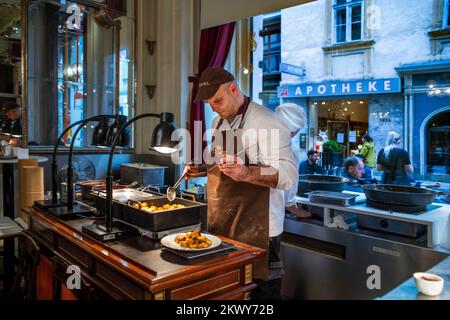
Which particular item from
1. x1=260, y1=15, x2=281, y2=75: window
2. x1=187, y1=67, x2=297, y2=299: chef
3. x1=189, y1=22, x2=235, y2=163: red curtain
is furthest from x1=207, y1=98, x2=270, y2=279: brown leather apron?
x1=260, y1=15, x2=281, y2=75: window

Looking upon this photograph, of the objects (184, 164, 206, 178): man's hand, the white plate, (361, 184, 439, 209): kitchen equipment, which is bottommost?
the white plate

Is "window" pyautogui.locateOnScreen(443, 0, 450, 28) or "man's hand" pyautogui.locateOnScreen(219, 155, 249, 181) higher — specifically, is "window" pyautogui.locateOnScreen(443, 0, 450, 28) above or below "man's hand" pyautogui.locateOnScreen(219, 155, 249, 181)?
above

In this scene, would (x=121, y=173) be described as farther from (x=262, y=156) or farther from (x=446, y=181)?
(x=446, y=181)

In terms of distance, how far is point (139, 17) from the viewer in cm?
392

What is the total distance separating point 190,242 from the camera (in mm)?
1534

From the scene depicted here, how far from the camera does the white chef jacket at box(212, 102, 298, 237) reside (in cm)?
179

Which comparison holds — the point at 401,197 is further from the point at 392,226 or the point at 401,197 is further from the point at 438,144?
the point at 438,144

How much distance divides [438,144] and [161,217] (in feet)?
8.83

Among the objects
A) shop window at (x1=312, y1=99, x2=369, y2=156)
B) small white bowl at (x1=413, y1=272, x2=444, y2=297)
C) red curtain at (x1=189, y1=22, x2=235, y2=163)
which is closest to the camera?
small white bowl at (x1=413, y1=272, x2=444, y2=297)

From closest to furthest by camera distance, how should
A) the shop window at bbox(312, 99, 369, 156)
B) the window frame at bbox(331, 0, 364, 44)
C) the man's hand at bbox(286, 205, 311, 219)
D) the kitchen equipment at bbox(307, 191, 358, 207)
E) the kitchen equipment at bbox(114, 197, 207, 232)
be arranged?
the kitchen equipment at bbox(114, 197, 207, 232)
the kitchen equipment at bbox(307, 191, 358, 207)
the man's hand at bbox(286, 205, 311, 219)
the window frame at bbox(331, 0, 364, 44)
the shop window at bbox(312, 99, 369, 156)

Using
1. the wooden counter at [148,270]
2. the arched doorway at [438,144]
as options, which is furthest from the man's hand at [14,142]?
the arched doorway at [438,144]

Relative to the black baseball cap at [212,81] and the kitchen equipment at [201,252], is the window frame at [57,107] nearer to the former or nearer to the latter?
the black baseball cap at [212,81]

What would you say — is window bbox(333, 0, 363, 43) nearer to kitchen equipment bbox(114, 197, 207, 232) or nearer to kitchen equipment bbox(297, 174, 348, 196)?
kitchen equipment bbox(297, 174, 348, 196)

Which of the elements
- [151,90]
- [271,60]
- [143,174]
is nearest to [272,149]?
[143,174]
